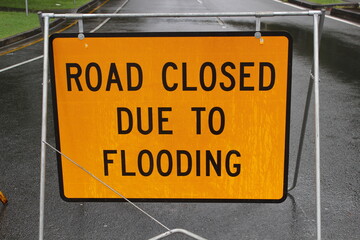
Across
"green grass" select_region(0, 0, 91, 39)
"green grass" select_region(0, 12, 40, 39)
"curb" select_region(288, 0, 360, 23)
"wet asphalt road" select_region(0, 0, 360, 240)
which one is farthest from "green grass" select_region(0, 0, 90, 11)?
"wet asphalt road" select_region(0, 0, 360, 240)

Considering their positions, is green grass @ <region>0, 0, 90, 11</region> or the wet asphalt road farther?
green grass @ <region>0, 0, 90, 11</region>

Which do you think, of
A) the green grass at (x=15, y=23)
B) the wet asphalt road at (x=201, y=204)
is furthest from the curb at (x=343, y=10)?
the wet asphalt road at (x=201, y=204)

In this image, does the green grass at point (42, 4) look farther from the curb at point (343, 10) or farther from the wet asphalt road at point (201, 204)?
the wet asphalt road at point (201, 204)

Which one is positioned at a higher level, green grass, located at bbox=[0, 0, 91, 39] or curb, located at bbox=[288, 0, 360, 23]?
green grass, located at bbox=[0, 0, 91, 39]

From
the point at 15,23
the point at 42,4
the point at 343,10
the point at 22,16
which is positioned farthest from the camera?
the point at 42,4

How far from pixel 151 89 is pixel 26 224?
1712 millimetres

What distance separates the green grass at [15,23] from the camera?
47.8ft

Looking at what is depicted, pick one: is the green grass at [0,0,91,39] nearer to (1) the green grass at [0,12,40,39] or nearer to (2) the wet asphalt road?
(1) the green grass at [0,12,40,39]

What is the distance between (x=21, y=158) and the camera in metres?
5.40

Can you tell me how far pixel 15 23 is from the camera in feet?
54.2

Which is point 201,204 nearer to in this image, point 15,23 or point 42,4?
point 15,23

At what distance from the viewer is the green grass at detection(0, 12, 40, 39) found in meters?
14.6

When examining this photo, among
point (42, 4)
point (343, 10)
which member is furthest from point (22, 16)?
point (343, 10)

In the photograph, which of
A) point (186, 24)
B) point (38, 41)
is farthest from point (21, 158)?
point (186, 24)
